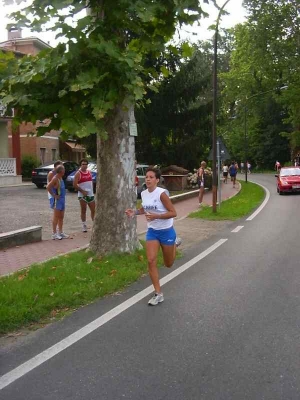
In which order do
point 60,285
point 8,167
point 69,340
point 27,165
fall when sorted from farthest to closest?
1. point 27,165
2. point 8,167
3. point 60,285
4. point 69,340

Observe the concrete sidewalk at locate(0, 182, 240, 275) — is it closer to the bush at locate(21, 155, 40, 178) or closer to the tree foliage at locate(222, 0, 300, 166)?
the bush at locate(21, 155, 40, 178)

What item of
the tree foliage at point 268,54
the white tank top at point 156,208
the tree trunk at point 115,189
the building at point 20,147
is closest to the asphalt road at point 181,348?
the white tank top at point 156,208

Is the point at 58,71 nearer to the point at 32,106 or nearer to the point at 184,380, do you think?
the point at 32,106

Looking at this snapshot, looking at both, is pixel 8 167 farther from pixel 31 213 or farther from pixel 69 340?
pixel 69 340

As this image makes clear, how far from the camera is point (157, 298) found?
20.5 feet

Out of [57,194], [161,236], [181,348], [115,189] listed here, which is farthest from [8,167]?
[181,348]

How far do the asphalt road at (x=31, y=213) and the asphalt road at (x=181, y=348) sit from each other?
6248 millimetres

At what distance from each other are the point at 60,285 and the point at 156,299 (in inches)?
57.5

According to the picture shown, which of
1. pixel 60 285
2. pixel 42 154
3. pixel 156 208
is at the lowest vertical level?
pixel 60 285

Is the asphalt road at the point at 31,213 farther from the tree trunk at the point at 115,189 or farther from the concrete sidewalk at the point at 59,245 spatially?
the tree trunk at the point at 115,189

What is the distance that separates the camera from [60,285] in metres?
6.90

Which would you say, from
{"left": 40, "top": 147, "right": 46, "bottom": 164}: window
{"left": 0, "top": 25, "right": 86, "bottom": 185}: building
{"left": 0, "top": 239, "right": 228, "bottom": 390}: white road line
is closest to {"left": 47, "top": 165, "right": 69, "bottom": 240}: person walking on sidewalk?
{"left": 0, "top": 239, "right": 228, "bottom": 390}: white road line

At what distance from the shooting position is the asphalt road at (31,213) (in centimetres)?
1368

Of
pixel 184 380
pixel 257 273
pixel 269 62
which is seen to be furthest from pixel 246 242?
pixel 269 62
